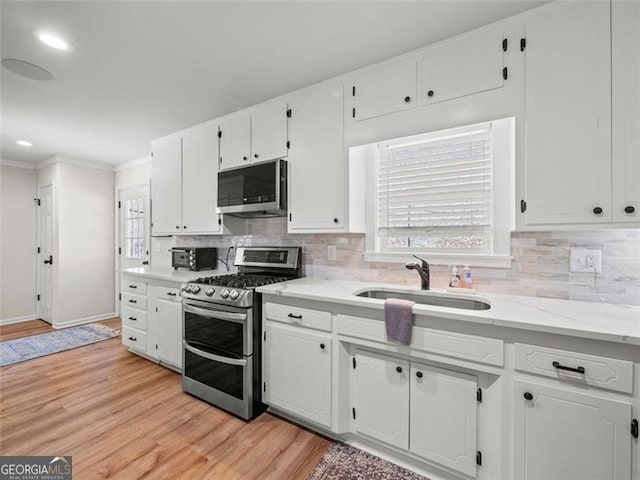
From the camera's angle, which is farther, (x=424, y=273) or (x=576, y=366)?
(x=424, y=273)

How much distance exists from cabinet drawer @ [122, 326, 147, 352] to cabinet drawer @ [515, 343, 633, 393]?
324 centimetres

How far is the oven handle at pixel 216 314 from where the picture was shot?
2.08m

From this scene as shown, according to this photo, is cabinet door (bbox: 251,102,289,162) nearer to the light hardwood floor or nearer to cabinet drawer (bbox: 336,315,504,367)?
cabinet drawer (bbox: 336,315,504,367)

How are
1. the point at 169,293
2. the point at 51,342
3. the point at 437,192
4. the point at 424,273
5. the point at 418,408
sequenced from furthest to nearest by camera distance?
1. the point at 51,342
2. the point at 169,293
3. the point at 437,192
4. the point at 424,273
5. the point at 418,408

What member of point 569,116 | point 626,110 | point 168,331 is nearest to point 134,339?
point 168,331

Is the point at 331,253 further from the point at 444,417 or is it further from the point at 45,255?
the point at 45,255

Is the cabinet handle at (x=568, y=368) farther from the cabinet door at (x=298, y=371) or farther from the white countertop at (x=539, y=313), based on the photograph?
the cabinet door at (x=298, y=371)

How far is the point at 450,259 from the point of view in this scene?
1998mm

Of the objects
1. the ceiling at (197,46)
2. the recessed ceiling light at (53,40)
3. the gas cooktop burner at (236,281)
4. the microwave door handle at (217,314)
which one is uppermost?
the ceiling at (197,46)

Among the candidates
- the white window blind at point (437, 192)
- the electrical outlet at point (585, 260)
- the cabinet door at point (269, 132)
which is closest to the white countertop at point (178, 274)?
the cabinet door at point (269, 132)

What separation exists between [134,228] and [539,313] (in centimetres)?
510

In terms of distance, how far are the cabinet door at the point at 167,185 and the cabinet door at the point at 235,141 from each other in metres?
0.70

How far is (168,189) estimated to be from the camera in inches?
132

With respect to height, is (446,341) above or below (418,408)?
above
